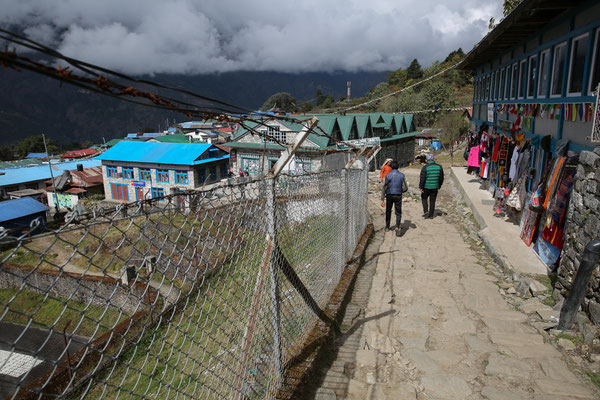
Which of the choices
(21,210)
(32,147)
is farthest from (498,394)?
(32,147)

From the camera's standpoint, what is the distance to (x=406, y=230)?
904cm

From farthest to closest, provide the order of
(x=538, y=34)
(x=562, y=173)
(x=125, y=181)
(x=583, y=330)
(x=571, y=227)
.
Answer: (x=125, y=181), (x=538, y=34), (x=562, y=173), (x=571, y=227), (x=583, y=330)

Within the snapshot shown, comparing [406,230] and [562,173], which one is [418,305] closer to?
[562,173]

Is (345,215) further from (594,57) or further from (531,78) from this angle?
(531,78)

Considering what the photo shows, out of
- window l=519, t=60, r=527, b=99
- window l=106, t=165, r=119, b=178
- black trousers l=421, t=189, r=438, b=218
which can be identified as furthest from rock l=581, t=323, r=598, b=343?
window l=106, t=165, r=119, b=178

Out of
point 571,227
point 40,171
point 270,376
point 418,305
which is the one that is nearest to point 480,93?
point 571,227

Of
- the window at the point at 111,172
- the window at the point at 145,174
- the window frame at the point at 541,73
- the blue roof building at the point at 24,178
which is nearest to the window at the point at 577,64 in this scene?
the window frame at the point at 541,73

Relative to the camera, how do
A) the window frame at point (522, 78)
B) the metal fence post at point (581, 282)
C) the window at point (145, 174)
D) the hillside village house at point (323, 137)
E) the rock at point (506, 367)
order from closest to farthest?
1. the rock at point (506, 367)
2. the metal fence post at point (581, 282)
3. the window frame at point (522, 78)
4. the hillside village house at point (323, 137)
5. the window at point (145, 174)

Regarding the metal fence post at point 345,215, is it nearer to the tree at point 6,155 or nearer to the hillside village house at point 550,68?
the hillside village house at point 550,68

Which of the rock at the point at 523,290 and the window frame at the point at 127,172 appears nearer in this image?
the rock at the point at 523,290

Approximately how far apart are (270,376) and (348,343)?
163cm

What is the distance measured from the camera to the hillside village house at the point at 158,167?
38.3 metres

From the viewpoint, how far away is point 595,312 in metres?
4.15

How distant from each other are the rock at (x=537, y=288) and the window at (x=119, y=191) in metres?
43.3
